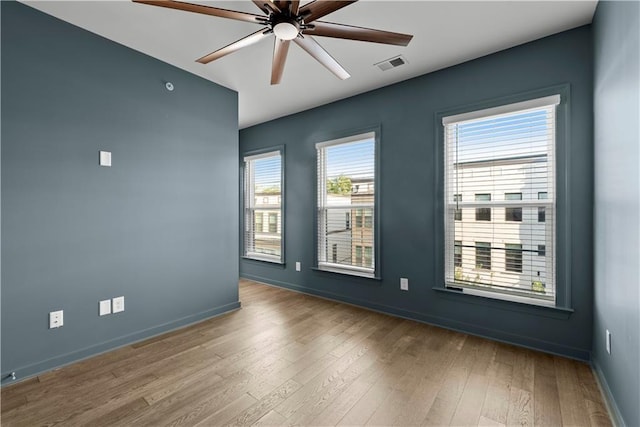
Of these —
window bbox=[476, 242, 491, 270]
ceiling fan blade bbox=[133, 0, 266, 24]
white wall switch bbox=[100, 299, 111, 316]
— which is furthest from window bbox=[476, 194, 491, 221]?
white wall switch bbox=[100, 299, 111, 316]

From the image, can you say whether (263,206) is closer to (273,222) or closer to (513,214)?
(273,222)

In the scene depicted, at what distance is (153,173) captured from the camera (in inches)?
114

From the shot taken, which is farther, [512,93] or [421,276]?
[421,276]

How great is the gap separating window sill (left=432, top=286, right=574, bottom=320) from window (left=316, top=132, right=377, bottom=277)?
0.94 metres

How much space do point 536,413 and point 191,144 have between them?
3.62 metres

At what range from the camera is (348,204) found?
13.0 ft

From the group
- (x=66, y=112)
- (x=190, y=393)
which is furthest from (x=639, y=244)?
(x=66, y=112)

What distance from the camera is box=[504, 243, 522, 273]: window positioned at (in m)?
2.70

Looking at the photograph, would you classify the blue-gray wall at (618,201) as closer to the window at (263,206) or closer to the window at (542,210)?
the window at (542,210)

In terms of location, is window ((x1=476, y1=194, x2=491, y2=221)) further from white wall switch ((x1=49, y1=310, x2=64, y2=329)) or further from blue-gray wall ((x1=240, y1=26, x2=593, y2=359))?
white wall switch ((x1=49, y1=310, x2=64, y2=329))

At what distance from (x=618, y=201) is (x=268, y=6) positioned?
2287 mm

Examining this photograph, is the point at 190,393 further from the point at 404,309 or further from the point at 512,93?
the point at 512,93

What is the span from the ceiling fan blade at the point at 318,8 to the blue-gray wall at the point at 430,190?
183 centimetres

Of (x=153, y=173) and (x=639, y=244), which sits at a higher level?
(x=153, y=173)
